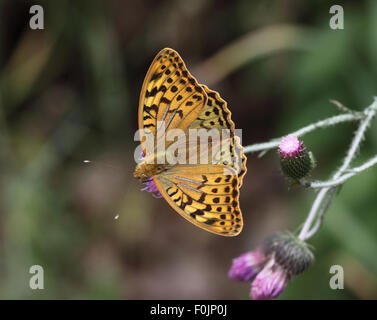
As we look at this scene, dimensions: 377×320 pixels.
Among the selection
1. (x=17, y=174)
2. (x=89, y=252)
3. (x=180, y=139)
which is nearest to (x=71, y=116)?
(x=17, y=174)

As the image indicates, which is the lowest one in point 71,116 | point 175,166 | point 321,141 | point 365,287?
point 365,287

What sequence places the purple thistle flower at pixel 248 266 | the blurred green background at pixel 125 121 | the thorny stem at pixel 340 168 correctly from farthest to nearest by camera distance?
the blurred green background at pixel 125 121, the purple thistle flower at pixel 248 266, the thorny stem at pixel 340 168

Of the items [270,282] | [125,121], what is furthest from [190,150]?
[125,121]

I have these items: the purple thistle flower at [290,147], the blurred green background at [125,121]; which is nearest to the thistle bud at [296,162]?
the purple thistle flower at [290,147]

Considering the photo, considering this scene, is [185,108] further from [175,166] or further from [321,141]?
[321,141]

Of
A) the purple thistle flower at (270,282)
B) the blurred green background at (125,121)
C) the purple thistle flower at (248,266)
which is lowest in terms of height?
the purple thistle flower at (270,282)

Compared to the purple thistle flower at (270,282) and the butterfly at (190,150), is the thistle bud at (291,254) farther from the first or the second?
the butterfly at (190,150)

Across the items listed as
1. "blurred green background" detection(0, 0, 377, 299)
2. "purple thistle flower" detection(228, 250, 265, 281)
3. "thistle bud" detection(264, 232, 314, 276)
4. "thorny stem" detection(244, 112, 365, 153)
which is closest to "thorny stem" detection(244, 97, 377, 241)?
"thorny stem" detection(244, 112, 365, 153)
